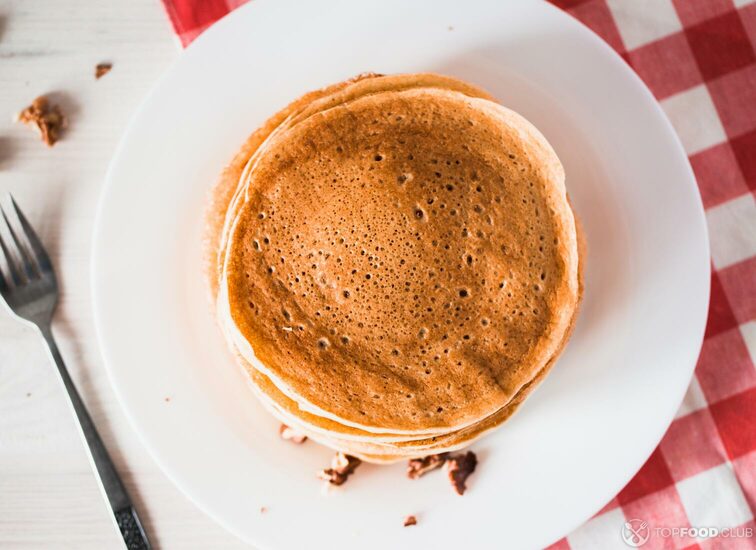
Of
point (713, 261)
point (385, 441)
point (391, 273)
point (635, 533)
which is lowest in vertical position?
point (635, 533)

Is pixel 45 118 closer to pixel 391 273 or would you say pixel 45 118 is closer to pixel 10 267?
pixel 10 267

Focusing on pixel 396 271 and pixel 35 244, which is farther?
pixel 35 244

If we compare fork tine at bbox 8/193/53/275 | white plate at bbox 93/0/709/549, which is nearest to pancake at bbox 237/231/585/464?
white plate at bbox 93/0/709/549

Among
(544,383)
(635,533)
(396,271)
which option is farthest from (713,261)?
(396,271)

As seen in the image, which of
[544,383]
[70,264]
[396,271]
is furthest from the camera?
[70,264]

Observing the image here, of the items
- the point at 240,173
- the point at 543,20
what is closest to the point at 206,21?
the point at 240,173

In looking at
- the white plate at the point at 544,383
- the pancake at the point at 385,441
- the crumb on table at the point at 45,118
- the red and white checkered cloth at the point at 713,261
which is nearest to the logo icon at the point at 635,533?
the red and white checkered cloth at the point at 713,261

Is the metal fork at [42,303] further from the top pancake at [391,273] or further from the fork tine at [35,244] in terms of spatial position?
the top pancake at [391,273]
